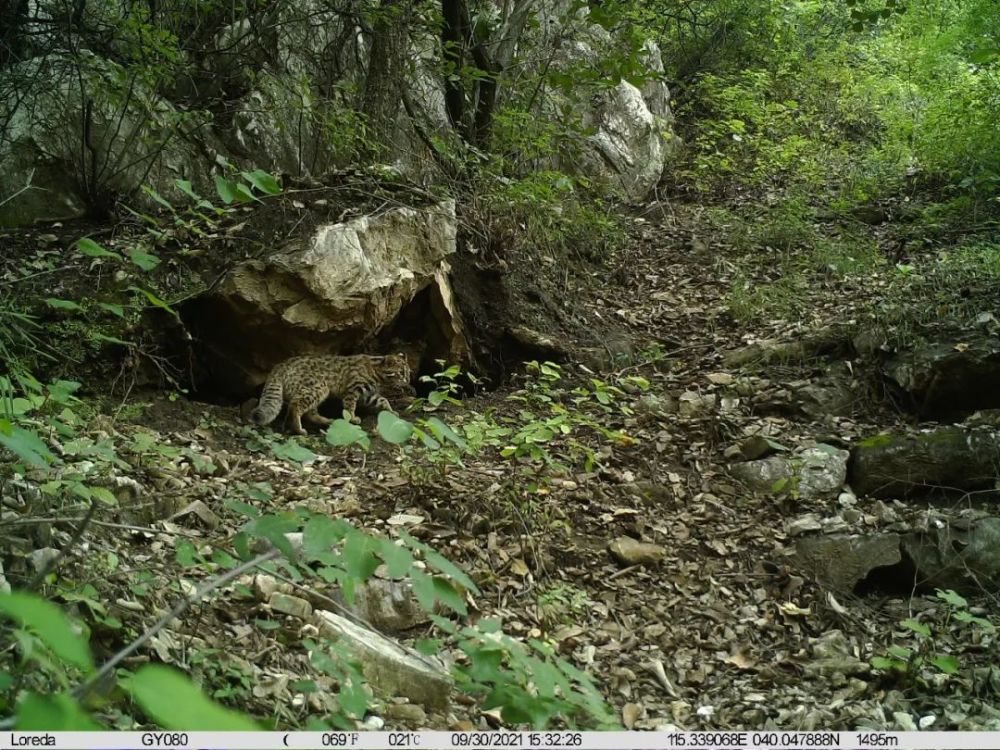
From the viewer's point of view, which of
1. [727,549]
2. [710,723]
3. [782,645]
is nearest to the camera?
[710,723]

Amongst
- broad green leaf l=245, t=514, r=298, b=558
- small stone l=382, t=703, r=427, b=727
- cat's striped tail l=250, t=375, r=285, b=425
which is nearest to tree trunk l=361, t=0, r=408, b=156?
cat's striped tail l=250, t=375, r=285, b=425

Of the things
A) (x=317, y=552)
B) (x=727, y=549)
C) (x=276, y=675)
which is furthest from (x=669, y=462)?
(x=317, y=552)

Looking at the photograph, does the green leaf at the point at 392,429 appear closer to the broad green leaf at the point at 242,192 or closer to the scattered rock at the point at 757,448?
the broad green leaf at the point at 242,192

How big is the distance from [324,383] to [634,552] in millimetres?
3243

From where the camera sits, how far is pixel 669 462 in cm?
675

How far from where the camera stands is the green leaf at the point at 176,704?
1.08 meters

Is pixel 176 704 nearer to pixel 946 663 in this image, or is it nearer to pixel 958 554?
pixel 946 663

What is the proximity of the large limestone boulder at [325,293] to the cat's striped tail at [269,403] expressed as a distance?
378 mm

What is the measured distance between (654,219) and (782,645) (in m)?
7.79

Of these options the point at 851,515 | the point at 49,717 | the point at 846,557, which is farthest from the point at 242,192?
the point at 851,515

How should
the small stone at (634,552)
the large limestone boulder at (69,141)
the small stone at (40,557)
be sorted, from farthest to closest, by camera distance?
the large limestone boulder at (69,141), the small stone at (634,552), the small stone at (40,557)

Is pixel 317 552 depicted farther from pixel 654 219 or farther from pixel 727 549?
pixel 654 219

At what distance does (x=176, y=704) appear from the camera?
1.11 m

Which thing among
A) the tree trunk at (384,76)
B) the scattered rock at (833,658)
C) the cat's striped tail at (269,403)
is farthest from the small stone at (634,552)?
the tree trunk at (384,76)
